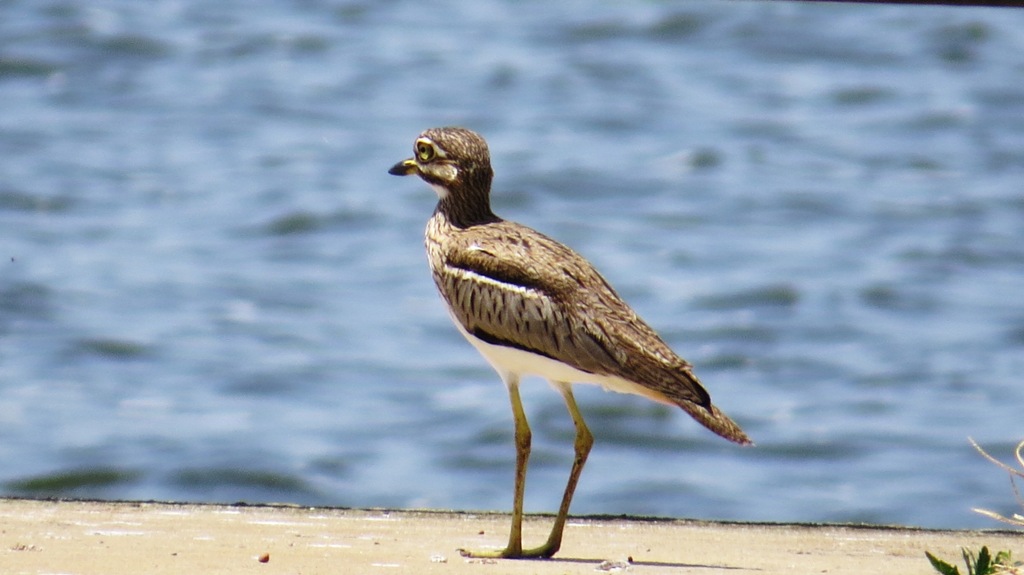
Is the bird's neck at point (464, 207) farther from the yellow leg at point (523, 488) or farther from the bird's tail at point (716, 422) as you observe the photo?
the bird's tail at point (716, 422)

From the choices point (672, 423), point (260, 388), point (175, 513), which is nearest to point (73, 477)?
point (260, 388)

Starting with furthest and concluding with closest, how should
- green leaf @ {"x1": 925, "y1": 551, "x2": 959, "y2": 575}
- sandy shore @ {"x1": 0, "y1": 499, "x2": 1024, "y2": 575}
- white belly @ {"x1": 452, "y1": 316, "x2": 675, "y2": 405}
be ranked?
white belly @ {"x1": 452, "y1": 316, "x2": 675, "y2": 405} → sandy shore @ {"x1": 0, "y1": 499, "x2": 1024, "y2": 575} → green leaf @ {"x1": 925, "y1": 551, "x2": 959, "y2": 575}

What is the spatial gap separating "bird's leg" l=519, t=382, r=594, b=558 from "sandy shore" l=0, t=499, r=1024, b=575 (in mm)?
85

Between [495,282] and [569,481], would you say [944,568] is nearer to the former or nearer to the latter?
[569,481]

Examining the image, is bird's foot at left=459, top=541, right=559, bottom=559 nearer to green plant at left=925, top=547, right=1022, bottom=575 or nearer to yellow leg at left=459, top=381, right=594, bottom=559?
yellow leg at left=459, top=381, right=594, bottom=559

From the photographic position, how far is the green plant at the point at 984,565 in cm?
557

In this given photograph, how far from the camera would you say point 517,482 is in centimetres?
682

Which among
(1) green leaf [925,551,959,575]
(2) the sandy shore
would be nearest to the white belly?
(2) the sandy shore

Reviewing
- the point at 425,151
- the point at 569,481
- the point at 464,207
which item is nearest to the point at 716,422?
the point at 569,481

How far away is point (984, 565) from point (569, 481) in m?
1.69

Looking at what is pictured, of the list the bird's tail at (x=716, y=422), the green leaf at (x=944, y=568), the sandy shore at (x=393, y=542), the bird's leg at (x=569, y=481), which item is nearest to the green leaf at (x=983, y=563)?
the green leaf at (x=944, y=568)

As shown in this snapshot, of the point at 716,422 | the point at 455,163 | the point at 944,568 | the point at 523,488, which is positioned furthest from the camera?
the point at 455,163

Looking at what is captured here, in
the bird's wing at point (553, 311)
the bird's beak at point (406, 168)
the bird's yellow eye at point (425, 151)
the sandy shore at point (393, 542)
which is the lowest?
the sandy shore at point (393, 542)

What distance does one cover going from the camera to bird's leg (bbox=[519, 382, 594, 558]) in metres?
6.51
